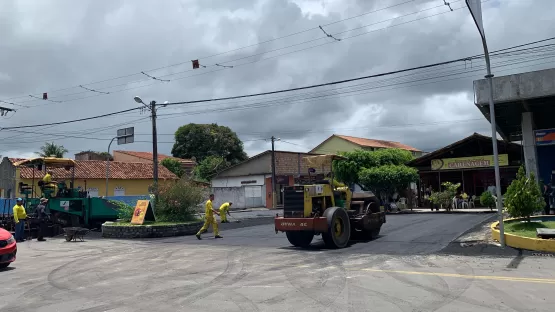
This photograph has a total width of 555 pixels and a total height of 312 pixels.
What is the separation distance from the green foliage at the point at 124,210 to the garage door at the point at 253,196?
25880 mm

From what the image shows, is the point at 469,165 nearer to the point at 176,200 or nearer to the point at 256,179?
the point at 176,200

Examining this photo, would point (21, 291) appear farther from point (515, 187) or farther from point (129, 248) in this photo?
point (515, 187)

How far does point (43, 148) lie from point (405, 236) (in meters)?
51.5

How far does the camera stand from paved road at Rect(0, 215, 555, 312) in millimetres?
7090

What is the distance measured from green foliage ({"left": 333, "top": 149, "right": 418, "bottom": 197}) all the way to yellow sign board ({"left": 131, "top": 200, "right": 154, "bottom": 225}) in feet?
47.4

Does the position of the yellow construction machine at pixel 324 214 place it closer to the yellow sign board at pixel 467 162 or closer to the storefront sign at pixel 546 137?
the storefront sign at pixel 546 137

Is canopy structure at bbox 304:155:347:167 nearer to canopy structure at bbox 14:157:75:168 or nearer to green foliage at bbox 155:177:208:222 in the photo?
green foliage at bbox 155:177:208:222

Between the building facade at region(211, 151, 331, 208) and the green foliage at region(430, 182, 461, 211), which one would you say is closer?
the green foliage at region(430, 182, 461, 211)

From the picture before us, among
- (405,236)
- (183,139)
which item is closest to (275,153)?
(183,139)

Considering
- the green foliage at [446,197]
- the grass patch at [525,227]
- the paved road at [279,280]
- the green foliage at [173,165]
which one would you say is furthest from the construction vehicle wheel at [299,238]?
the green foliage at [173,165]

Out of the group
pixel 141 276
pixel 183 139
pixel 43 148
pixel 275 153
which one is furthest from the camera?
pixel 183 139

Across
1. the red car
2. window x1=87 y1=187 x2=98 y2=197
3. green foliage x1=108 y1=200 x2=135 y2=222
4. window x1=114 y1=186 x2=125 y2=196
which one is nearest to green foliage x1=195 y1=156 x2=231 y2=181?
window x1=114 y1=186 x2=125 y2=196

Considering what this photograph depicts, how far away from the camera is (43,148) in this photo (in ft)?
183

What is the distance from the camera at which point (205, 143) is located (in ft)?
Answer: 215
